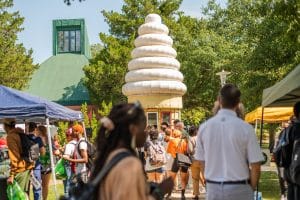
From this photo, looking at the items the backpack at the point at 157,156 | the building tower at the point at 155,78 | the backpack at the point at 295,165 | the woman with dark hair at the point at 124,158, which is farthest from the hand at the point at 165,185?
the building tower at the point at 155,78

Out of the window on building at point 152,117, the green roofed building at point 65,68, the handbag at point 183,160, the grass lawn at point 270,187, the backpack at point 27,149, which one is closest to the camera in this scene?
the backpack at point 27,149

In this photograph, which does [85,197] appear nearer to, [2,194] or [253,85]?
[2,194]

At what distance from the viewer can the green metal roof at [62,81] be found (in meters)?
54.8

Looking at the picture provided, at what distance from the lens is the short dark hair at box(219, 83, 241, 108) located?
522cm

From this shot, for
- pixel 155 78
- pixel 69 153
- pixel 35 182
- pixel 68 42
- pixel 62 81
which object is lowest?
pixel 35 182

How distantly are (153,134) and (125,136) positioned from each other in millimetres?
9802

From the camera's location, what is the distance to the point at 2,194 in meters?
10.4

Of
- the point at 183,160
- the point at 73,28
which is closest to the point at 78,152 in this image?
the point at 183,160

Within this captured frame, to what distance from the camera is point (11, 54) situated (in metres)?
40.2

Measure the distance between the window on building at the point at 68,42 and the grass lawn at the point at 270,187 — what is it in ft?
151

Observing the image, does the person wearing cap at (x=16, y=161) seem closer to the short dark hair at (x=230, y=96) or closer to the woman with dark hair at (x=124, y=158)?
the short dark hair at (x=230, y=96)

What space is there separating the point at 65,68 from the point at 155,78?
34.8 meters

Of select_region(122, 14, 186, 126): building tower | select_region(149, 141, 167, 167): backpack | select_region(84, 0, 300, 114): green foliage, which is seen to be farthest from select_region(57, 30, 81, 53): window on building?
select_region(149, 141, 167, 167): backpack

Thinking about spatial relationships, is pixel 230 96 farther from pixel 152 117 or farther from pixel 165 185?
pixel 152 117
